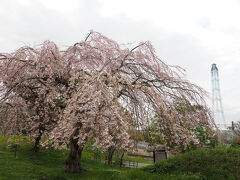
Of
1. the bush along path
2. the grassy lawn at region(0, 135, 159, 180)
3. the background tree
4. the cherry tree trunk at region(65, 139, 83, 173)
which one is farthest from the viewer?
the cherry tree trunk at region(65, 139, 83, 173)

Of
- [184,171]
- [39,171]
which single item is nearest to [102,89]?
[184,171]

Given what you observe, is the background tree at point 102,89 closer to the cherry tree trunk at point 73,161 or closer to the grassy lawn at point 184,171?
the cherry tree trunk at point 73,161

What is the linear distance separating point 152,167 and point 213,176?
2828mm

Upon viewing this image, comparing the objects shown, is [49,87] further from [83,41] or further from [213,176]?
[213,176]

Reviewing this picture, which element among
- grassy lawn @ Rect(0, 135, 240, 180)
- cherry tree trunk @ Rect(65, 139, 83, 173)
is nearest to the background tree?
cherry tree trunk @ Rect(65, 139, 83, 173)

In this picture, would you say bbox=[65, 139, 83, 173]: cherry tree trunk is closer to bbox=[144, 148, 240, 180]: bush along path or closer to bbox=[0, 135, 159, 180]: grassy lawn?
bbox=[0, 135, 159, 180]: grassy lawn

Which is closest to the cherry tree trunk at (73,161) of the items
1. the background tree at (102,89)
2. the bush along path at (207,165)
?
the background tree at (102,89)

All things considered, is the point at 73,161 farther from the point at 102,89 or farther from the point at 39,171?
the point at 102,89

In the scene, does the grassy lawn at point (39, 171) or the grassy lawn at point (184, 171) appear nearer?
the grassy lawn at point (184, 171)

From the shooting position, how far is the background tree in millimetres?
5809

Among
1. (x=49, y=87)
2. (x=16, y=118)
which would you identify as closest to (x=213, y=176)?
(x=49, y=87)

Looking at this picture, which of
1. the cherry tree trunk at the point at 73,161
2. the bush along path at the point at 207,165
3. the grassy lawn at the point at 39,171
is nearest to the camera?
the bush along path at the point at 207,165

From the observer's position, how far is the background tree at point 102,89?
5.81 metres

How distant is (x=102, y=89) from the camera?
5832 mm
